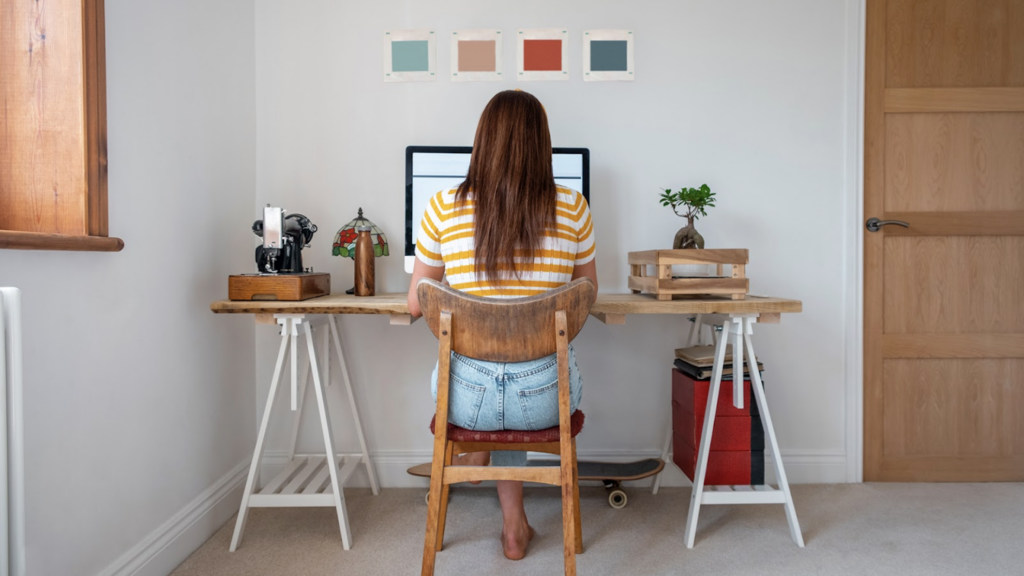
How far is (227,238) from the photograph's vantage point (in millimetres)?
2061

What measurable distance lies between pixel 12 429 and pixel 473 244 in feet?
3.08

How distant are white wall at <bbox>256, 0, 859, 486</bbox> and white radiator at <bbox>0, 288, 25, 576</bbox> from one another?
1380mm

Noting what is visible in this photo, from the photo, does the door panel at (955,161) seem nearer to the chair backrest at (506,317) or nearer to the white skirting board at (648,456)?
the white skirting board at (648,456)

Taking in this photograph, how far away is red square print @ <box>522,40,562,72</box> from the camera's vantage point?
2256mm

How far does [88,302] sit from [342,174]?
1075 millimetres

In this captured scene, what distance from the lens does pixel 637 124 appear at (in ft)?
7.48

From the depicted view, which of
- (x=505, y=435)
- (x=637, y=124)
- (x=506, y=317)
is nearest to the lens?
(x=506, y=317)

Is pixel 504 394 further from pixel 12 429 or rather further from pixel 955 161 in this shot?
pixel 955 161

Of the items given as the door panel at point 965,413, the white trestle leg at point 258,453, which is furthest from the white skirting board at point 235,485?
the door panel at point 965,413

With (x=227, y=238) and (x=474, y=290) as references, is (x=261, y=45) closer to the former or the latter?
(x=227, y=238)


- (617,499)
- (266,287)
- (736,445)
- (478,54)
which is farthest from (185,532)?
(478,54)

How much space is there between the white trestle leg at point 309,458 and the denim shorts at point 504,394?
587mm

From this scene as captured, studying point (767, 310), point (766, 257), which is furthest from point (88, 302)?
point (766, 257)

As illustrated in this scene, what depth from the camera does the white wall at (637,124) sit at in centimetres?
226
